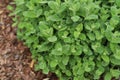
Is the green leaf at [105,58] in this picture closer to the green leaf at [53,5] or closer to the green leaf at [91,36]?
the green leaf at [91,36]

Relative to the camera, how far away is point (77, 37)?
3.16m

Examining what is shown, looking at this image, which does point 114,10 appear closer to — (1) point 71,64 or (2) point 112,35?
(2) point 112,35

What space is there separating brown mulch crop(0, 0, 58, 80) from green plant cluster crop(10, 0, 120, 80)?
0.33 m

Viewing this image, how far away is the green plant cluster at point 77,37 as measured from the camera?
3.15m

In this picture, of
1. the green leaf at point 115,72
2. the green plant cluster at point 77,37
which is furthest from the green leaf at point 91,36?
the green leaf at point 115,72

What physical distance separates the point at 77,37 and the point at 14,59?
1.00 m

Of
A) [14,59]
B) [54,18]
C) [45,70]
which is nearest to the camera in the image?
[54,18]

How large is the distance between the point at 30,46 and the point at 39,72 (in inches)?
12.6

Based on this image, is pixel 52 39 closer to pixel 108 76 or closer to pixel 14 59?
pixel 108 76

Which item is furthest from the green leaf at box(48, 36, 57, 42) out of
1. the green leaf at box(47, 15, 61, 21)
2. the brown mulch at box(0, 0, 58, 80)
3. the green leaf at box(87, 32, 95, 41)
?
the brown mulch at box(0, 0, 58, 80)

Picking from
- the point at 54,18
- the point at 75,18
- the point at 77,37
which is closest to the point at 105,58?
the point at 77,37

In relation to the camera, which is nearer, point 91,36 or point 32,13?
point 91,36

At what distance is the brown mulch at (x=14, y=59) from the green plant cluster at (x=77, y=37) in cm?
33

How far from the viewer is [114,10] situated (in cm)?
317
